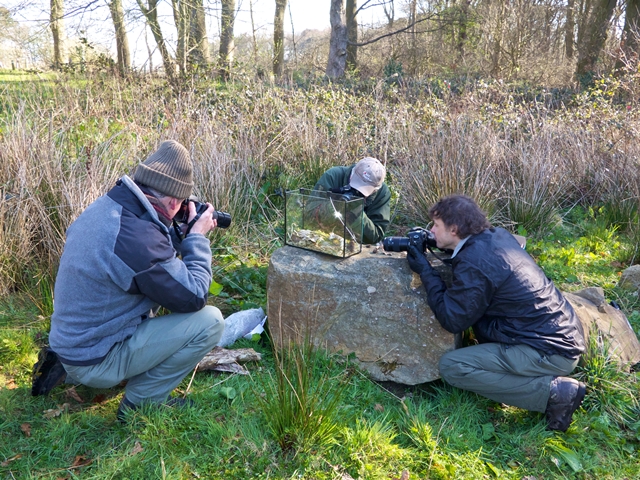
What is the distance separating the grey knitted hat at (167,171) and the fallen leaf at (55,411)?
4.67 feet

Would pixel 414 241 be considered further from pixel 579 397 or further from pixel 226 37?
pixel 226 37

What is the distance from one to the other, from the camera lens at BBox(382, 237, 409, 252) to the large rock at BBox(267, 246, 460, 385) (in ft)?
0.24

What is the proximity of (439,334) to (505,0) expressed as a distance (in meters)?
14.7

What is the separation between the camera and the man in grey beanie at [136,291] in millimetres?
2502

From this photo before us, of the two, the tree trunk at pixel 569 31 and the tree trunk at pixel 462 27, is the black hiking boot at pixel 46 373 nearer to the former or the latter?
the tree trunk at pixel 462 27

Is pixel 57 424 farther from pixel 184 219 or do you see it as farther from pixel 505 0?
pixel 505 0

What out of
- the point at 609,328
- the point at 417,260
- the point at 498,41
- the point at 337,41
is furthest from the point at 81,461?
the point at 498,41

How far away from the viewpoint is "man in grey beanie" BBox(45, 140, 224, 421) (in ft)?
8.21

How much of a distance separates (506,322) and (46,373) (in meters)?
2.74

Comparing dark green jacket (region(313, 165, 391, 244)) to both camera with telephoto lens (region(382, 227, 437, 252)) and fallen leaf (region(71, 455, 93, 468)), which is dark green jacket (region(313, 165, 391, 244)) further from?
fallen leaf (region(71, 455, 93, 468))

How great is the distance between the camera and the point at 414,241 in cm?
335

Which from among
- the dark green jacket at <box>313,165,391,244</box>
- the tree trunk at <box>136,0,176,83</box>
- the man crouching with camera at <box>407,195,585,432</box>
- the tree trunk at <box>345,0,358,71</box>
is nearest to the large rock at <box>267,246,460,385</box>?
the man crouching with camera at <box>407,195,585,432</box>

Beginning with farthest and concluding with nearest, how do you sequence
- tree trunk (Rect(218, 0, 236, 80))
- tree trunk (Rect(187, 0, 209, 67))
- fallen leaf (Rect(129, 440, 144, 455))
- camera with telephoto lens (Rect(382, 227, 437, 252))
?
tree trunk (Rect(187, 0, 209, 67)) < tree trunk (Rect(218, 0, 236, 80)) < camera with telephoto lens (Rect(382, 227, 437, 252)) < fallen leaf (Rect(129, 440, 144, 455))

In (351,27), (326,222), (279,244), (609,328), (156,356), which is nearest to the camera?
(156,356)
